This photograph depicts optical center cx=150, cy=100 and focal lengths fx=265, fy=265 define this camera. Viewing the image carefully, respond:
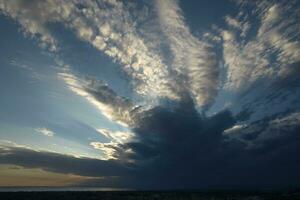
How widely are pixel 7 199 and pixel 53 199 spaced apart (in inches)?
474

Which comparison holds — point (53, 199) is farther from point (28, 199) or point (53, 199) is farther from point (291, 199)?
point (291, 199)

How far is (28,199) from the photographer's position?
68.8 meters

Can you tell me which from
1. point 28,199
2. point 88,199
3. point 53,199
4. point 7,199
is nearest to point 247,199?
point 88,199

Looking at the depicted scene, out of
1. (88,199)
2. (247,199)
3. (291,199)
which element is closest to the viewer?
(291,199)

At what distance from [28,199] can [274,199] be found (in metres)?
59.5

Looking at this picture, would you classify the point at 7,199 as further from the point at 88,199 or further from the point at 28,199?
the point at 88,199

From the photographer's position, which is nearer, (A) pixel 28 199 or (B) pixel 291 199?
(B) pixel 291 199

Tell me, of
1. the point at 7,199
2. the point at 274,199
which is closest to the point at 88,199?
the point at 7,199

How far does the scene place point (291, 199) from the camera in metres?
54.3

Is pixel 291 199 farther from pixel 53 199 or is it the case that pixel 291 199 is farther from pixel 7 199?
pixel 7 199

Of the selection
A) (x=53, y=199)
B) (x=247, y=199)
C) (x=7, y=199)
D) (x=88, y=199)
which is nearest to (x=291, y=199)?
(x=247, y=199)

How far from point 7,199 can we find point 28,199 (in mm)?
5555

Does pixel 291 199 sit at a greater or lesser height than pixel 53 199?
lesser

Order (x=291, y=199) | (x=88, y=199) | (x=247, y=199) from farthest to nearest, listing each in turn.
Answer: (x=88, y=199)
(x=247, y=199)
(x=291, y=199)
